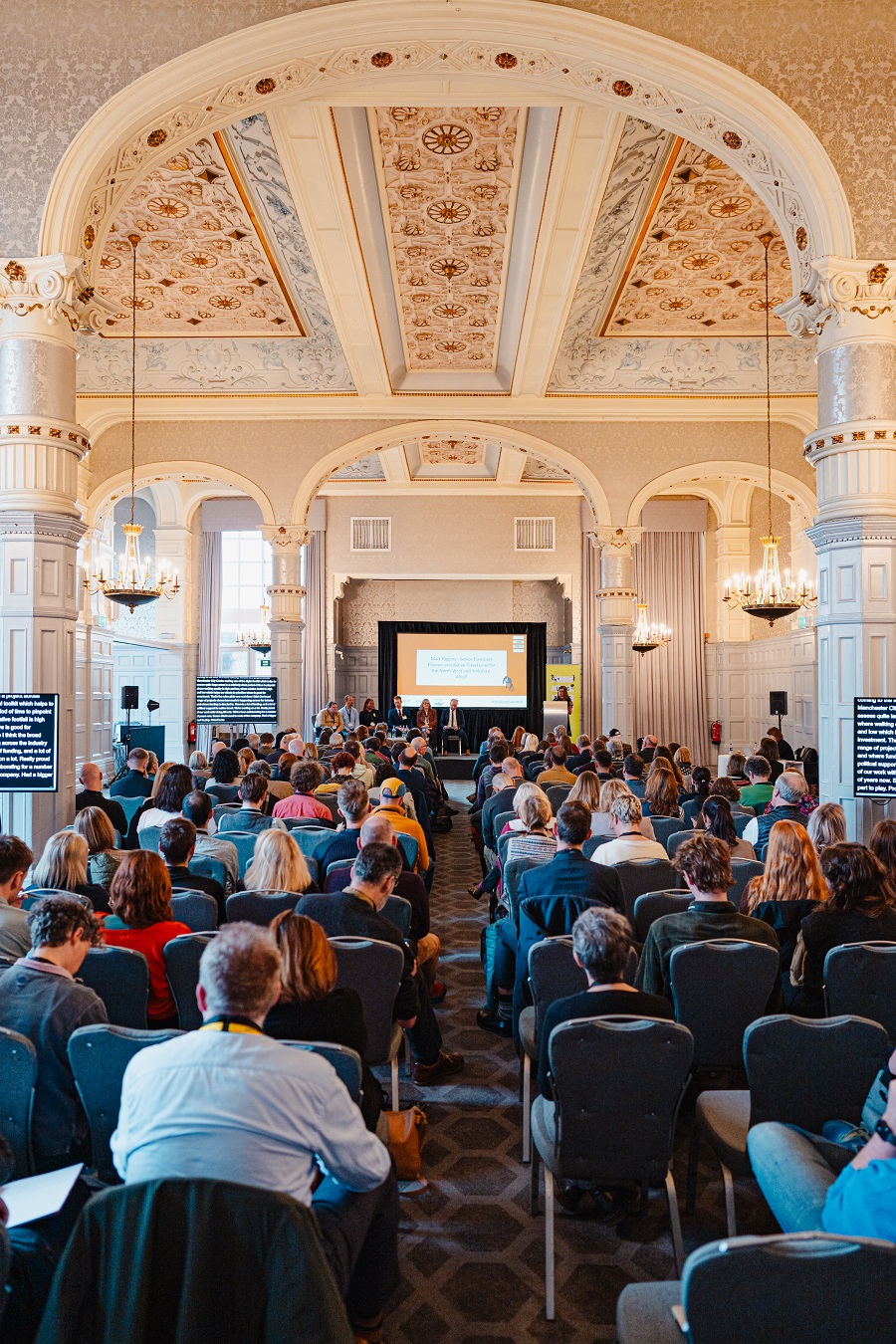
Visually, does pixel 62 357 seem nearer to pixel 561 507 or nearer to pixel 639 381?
pixel 639 381

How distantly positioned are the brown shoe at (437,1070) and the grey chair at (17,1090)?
6.80 feet

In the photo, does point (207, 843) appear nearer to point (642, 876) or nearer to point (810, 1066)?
point (642, 876)

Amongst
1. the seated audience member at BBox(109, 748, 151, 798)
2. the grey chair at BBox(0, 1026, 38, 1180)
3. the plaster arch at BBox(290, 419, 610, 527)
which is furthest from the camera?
the plaster arch at BBox(290, 419, 610, 527)

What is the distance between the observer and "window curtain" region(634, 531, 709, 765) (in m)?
19.8

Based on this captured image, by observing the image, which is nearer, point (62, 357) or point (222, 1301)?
point (222, 1301)

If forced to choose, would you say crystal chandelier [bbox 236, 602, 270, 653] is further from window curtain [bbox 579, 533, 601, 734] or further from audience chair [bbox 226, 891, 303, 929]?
audience chair [bbox 226, 891, 303, 929]

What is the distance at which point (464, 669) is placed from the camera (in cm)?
2086

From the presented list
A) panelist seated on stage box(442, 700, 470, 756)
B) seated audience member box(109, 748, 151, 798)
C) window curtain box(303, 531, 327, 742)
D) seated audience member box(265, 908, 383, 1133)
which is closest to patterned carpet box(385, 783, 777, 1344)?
seated audience member box(265, 908, 383, 1133)

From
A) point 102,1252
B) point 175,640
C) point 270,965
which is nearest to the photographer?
point 102,1252

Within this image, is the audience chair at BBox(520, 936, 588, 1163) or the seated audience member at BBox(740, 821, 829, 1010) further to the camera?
the seated audience member at BBox(740, 821, 829, 1010)

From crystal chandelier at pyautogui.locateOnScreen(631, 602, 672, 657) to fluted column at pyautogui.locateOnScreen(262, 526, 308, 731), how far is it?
6.64m

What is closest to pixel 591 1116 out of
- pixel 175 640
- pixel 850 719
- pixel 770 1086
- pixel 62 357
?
pixel 770 1086

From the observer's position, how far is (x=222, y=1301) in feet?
5.23

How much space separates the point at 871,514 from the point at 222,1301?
5.16 meters
